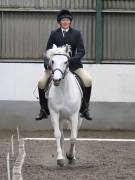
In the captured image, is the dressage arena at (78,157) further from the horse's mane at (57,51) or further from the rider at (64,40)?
the horse's mane at (57,51)

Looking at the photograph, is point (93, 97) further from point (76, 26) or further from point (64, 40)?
point (64, 40)

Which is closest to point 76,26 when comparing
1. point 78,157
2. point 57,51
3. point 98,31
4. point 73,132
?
point 98,31

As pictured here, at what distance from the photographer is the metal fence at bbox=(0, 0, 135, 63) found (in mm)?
18094

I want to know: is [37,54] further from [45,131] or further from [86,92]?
[86,92]

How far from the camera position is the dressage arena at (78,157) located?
34.2 feet

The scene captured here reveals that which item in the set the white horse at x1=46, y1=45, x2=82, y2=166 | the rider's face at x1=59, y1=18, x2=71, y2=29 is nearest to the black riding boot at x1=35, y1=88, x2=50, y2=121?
the white horse at x1=46, y1=45, x2=82, y2=166

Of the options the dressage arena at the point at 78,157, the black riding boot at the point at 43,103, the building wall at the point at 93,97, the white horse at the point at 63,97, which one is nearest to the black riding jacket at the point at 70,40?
the white horse at the point at 63,97

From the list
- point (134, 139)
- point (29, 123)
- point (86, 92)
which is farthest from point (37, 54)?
point (86, 92)

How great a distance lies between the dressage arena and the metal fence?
219 cm

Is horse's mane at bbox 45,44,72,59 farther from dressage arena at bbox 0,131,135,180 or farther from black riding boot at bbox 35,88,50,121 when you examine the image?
dressage arena at bbox 0,131,135,180

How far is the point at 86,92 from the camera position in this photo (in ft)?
39.1

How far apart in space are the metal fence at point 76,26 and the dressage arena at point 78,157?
219cm

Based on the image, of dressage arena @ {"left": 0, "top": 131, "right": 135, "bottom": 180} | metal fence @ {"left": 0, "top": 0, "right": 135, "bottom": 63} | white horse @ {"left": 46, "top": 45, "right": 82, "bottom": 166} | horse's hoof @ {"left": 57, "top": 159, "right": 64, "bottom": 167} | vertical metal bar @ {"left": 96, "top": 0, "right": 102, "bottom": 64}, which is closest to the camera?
dressage arena @ {"left": 0, "top": 131, "right": 135, "bottom": 180}

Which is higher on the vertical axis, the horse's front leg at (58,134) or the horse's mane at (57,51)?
the horse's mane at (57,51)
